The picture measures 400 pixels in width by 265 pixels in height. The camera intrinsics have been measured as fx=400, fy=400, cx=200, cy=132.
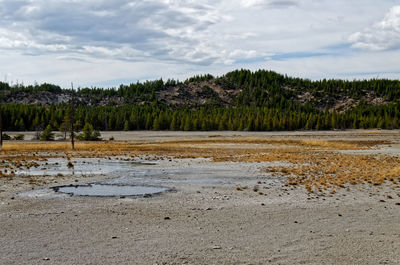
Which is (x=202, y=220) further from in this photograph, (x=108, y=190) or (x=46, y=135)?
(x=46, y=135)

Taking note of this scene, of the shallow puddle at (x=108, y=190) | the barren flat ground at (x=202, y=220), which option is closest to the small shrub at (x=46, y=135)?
the barren flat ground at (x=202, y=220)

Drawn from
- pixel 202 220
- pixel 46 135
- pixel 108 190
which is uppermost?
pixel 202 220

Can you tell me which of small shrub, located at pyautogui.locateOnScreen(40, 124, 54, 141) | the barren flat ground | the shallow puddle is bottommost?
small shrub, located at pyautogui.locateOnScreen(40, 124, 54, 141)

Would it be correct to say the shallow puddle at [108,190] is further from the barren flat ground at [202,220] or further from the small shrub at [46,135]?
the small shrub at [46,135]

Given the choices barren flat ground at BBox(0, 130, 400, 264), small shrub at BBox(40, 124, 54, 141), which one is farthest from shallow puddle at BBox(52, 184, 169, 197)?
small shrub at BBox(40, 124, 54, 141)

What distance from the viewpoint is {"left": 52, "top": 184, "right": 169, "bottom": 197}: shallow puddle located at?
1808 centimetres

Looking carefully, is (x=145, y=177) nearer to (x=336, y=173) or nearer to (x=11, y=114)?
(x=336, y=173)

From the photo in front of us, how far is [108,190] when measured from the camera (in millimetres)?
19250

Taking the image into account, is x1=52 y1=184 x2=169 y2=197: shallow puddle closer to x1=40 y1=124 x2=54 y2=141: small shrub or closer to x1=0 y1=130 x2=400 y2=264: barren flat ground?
x1=0 y1=130 x2=400 y2=264: barren flat ground

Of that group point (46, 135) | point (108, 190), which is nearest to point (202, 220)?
point (108, 190)

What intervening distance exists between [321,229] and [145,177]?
14.2 meters

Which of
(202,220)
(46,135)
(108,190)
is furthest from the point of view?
(46,135)

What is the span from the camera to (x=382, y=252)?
9555mm

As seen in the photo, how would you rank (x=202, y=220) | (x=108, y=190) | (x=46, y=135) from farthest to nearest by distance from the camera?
(x=46, y=135) → (x=108, y=190) → (x=202, y=220)
